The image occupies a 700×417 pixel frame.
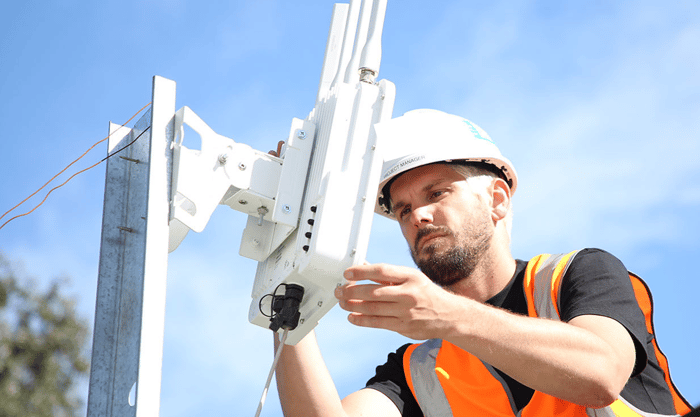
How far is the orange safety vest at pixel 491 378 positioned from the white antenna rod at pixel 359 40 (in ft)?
3.69

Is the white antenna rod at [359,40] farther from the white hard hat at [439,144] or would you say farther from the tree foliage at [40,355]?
the tree foliage at [40,355]

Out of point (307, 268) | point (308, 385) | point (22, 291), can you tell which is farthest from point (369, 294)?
point (22, 291)

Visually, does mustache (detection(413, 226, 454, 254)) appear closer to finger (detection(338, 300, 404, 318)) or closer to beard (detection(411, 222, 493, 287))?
beard (detection(411, 222, 493, 287))

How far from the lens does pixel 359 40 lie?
8.32ft

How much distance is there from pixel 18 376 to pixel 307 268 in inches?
503

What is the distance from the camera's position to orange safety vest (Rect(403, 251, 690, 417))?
2.74 m

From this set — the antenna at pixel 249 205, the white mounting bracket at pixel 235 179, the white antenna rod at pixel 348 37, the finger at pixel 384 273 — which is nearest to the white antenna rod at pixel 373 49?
the antenna at pixel 249 205

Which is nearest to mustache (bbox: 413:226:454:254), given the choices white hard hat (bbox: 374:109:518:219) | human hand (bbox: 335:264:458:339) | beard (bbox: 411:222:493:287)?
beard (bbox: 411:222:493:287)

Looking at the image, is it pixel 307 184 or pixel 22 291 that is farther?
pixel 22 291

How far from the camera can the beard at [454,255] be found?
3.10 m

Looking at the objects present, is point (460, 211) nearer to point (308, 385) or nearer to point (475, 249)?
point (475, 249)

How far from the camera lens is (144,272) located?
2.18 m

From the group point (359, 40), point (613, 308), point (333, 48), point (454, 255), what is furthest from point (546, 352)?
point (333, 48)

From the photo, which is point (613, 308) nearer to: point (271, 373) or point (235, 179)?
point (271, 373)
